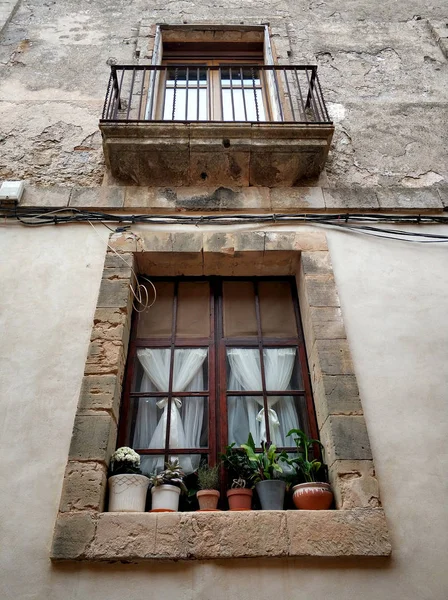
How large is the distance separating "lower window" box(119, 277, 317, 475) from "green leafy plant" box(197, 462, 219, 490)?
0.15 m

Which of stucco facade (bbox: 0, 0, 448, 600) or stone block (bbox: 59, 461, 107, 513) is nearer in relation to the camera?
stucco facade (bbox: 0, 0, 448, 600)

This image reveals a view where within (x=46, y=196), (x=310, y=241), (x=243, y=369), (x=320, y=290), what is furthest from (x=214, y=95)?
(x=243, y=369)

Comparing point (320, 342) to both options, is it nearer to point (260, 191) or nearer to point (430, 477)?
point (430, 477)

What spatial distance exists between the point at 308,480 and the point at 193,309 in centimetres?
163

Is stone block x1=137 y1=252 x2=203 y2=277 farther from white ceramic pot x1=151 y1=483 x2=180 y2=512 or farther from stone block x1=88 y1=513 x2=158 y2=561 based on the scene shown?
stone block x1=88 y1=513 x2=158 y2=561

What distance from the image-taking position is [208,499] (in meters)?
2.93

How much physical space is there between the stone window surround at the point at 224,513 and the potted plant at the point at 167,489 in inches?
6.9

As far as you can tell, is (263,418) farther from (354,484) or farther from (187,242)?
(187,242)

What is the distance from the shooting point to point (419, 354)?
349 cm

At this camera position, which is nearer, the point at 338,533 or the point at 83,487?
the point at 338,533

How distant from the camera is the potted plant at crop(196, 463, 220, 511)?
9.59 feet

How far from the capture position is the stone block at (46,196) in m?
4.26

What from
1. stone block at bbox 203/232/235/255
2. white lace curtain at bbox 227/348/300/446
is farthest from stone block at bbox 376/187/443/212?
white lace curtain at bbox 227/348/300/446

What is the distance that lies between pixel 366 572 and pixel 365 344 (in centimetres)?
147
